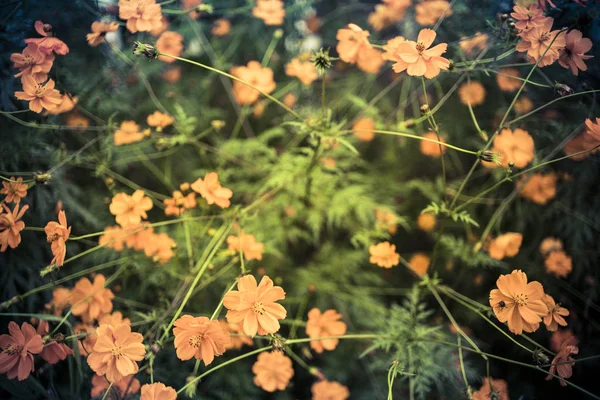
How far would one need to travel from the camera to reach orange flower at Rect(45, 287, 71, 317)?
Result: 110 centimetres

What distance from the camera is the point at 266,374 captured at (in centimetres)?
120

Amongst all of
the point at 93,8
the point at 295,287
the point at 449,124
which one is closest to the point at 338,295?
the point at 295,287

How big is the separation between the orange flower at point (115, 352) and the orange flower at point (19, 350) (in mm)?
148

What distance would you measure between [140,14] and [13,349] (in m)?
0.86

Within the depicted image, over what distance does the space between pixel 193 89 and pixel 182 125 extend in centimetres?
72

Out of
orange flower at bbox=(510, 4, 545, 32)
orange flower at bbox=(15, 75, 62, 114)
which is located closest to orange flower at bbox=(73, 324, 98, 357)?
orange flower at bbox=(15, 75, 62, 114)

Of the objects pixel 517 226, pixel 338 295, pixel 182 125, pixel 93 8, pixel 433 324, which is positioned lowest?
pixel 433 324

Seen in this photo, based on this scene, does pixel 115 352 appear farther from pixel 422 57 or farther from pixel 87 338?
pixel 422 57

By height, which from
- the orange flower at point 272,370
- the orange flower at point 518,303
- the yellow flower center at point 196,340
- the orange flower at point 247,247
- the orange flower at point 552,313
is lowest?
the orange flower at point 272,370

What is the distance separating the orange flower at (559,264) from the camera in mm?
1350

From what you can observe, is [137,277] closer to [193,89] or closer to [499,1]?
[193,89]

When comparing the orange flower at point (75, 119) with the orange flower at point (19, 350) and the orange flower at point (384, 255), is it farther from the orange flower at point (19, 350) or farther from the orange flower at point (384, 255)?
the orange flower at point (384, 255)

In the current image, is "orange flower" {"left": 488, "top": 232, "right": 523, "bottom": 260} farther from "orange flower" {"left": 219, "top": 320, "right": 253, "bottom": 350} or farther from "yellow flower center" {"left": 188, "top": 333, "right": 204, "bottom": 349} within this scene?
"yellow flower center" {"left": 188, "top": 333, "right": 204, "bottom": 349}

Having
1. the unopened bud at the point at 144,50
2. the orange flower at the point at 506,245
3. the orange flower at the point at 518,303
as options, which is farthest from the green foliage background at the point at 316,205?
the unopened bud at the point at 144,50
